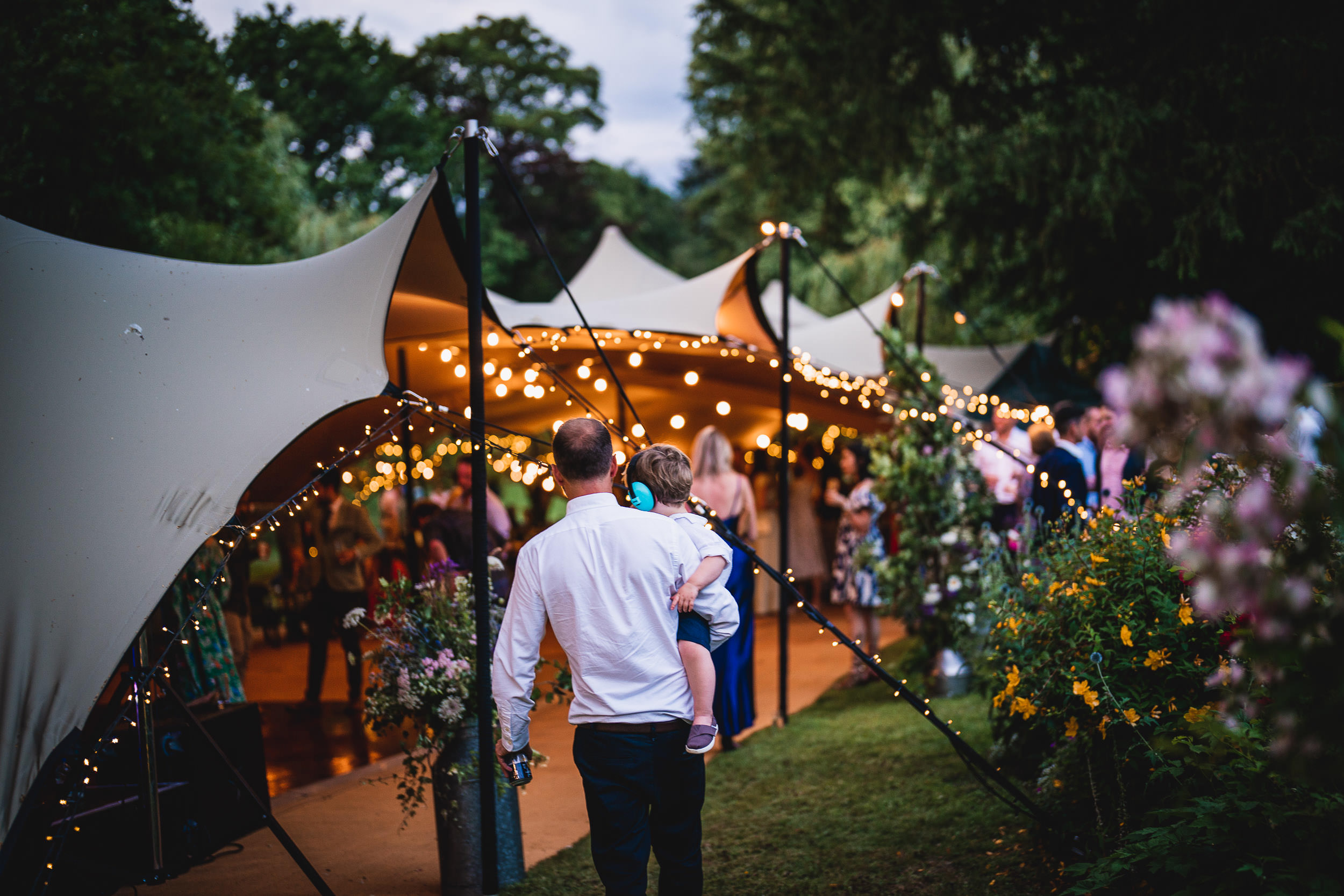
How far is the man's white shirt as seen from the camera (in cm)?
232

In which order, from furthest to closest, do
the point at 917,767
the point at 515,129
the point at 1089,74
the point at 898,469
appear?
1. the point at 515,129
2. the point at 1089,74
3. the point at 898,469
4. the point at 917,767

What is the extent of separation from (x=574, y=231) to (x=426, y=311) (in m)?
17.8

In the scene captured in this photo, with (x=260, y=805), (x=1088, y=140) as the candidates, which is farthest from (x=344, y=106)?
(x=260, y=805)

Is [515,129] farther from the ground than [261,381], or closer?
farther from the ground

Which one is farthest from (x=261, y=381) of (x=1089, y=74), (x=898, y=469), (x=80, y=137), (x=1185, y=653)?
(x=1089, y=74)

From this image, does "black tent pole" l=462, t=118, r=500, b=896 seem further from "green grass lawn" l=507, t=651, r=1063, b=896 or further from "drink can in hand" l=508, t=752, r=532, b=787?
"drink can in hand" l=508, t=752, r=532, b=787

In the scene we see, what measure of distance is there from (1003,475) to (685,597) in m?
4.92

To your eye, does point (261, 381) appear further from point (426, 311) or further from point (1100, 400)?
point (1100, 400)

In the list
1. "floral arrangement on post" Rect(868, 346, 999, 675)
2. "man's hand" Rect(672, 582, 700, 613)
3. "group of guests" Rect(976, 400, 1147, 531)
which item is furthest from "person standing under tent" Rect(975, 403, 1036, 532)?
"man's hand" Rect(672, 582, 700, 613)

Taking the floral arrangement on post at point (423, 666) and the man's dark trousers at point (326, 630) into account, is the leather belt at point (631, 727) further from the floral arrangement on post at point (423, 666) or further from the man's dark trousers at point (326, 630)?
the man's dark trousers at point (326, 630)

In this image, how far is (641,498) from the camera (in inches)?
104

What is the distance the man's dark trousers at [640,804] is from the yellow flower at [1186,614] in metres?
1.60

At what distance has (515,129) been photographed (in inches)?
877

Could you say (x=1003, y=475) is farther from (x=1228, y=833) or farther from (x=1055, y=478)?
(x=1228, y=833)
